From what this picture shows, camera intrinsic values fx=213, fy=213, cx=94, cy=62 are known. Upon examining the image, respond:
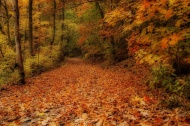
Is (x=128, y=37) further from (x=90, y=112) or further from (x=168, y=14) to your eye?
(x=90, y=112)

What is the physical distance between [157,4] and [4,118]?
19.1ft

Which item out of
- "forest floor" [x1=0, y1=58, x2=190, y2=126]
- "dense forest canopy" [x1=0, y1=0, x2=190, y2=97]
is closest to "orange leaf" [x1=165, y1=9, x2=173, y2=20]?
"dense forest canopy" [x1=0, y1=0, x2=190, y2=97]

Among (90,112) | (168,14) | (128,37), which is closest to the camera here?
(168,14)

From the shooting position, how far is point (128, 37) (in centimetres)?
1396

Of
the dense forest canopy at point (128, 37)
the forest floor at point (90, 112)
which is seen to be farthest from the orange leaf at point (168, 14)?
the forest floor at point (90, 112)

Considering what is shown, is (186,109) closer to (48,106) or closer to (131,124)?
(131,124)

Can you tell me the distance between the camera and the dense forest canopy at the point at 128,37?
264 inches

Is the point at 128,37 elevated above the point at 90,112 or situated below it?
above

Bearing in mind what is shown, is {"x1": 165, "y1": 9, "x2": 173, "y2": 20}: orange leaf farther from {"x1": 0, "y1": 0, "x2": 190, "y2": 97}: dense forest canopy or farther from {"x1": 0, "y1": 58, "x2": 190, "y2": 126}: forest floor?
{"x1": 0, "y1": 58, "x2": 190, "y2": 126}: forest floor

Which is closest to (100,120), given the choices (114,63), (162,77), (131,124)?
(131,124)

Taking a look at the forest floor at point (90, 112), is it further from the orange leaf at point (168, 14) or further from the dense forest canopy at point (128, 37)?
Answer: the orange leaf at point (168, 14)

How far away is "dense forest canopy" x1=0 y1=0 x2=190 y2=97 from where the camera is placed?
670 centimetres

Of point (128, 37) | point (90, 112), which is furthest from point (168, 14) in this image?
point (128, 37)

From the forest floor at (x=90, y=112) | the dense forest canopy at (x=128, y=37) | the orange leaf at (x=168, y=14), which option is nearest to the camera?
the forest floor at (x=90, y=112)
